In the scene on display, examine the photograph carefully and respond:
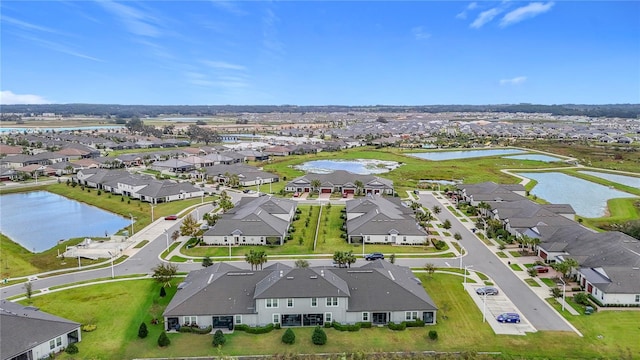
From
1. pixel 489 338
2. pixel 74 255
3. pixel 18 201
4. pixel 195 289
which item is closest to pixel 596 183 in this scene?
pixel 489 338

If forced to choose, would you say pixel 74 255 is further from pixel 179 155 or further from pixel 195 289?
pixel 179 155

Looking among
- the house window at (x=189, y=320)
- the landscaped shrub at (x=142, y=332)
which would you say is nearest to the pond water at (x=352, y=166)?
the house window at (x=189, y=320)

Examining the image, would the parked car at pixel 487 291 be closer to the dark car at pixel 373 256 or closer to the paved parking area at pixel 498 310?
the paved parking area at pixel 498 310

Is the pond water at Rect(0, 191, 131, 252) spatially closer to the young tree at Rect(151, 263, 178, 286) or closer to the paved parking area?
the young tree at Rect(151, 263, 178, 286)

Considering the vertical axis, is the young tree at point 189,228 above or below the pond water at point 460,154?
below

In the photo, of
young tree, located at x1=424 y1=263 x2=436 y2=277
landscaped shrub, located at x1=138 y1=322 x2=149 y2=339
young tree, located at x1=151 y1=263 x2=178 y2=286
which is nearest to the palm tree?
young tree, located at x1=424 y1=263 x2=436 y2=277

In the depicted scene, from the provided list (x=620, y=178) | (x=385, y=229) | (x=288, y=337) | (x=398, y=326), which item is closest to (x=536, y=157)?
(x=620, y=178)
